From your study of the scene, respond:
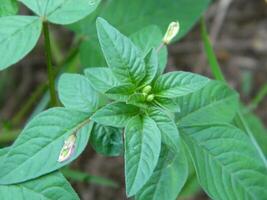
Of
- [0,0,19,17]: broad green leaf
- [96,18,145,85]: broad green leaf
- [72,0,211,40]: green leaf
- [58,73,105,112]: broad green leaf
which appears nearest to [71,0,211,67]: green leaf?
[72,0,211,40]: green leaf

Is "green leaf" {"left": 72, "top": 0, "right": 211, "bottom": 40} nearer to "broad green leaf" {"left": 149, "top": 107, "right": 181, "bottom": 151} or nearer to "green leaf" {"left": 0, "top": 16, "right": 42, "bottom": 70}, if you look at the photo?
"green leaf" {"left": 0, "top": 16, "right": 42, "bottom": 70}

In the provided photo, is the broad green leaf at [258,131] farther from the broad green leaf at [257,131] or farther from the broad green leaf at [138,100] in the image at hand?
the broad green leaf at [138,100]

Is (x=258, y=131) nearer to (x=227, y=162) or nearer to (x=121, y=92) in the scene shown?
(x=227, y=162)

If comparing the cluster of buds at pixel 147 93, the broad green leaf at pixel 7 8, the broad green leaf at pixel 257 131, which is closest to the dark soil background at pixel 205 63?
the broad green leaf at pixel 257 131

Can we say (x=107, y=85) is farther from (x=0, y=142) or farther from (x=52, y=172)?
(x=0, y=142)

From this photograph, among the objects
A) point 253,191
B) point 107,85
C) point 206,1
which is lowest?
point 253,191

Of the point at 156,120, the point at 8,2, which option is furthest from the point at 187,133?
the point at 8,2

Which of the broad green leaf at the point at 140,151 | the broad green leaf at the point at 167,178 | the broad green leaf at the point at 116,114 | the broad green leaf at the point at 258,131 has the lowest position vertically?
the broad green leaf at the point at 258,131
